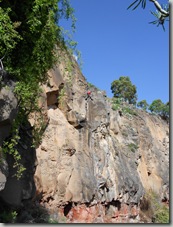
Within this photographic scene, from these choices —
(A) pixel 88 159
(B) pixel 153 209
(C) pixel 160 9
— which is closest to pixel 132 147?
(B) pixel 153 209

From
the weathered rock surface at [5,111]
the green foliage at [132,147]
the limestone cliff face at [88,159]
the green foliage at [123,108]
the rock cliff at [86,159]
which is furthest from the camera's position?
the green foliage at [123,108]

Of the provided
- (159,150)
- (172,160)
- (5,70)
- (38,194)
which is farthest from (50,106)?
(159,150)

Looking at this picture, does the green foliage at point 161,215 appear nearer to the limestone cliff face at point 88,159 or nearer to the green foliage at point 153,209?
the green foliage at point 153,209

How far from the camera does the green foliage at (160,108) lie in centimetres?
3532

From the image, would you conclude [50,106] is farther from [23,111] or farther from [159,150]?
[159,150]

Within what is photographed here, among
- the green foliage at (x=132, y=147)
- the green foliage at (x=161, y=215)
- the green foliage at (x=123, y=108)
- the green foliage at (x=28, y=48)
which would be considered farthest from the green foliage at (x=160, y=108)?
the green foliage at (x=28, y=48)

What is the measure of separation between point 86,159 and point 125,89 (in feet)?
92.1

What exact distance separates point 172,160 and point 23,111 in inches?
185

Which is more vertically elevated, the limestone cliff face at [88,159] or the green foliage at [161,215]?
the limestone cliff face at [88,159]

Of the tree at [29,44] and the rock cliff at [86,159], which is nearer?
the tree at [29,44]

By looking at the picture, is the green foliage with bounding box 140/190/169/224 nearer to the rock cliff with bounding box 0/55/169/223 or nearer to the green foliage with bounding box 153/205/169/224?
the green foliage with bounding box 153/205/169/224

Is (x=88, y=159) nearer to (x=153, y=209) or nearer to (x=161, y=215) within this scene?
(x=161, y=215)

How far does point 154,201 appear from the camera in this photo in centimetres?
2428

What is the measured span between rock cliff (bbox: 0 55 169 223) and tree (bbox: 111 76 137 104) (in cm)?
1558
